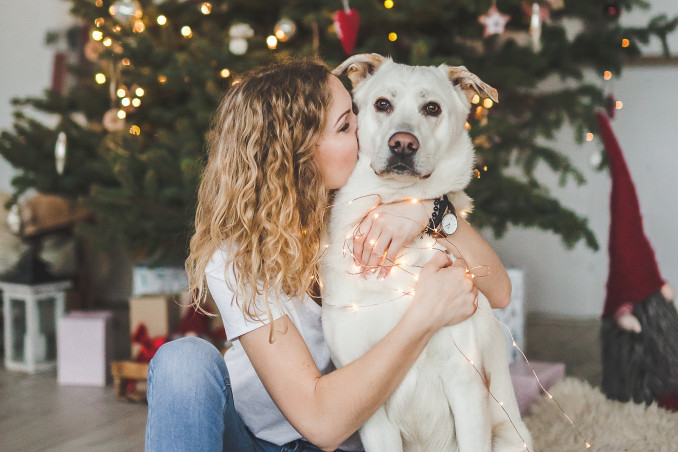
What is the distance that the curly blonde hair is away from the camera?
4.42 ft

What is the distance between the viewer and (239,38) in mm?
2676

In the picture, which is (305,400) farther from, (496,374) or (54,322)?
(54,322)

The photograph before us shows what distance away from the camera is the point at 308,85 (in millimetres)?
1445

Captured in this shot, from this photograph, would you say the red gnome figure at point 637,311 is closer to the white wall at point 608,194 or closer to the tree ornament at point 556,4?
the tree ornament at point 556,4

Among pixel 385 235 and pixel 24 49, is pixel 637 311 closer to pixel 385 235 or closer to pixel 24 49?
pixel 385 235

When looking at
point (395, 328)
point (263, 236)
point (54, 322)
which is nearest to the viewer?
point (395, 328)

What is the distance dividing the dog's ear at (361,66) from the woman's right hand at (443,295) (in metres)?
0.57

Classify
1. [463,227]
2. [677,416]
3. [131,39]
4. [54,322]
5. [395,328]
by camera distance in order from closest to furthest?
[395,328] → [463,227] → [677,416] → [131,39] → [54,322]

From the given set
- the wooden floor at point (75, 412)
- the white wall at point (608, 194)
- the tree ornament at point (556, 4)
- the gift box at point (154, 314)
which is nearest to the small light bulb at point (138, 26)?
the gift box at point (154, 314)

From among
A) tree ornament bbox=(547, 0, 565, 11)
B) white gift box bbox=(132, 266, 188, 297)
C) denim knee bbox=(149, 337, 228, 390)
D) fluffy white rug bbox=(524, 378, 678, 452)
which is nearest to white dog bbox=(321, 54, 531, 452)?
denim knee bbox=(149, 337, 228, 390)

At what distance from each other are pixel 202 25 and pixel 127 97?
48 centimetres

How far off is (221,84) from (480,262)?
5.54 ft

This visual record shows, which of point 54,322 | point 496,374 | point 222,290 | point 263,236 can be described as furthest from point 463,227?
point 54,322

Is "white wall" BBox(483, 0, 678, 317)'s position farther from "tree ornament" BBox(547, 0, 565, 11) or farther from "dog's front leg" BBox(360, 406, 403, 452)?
"dog's front leg" BBox(360, 406, 403, 452)
